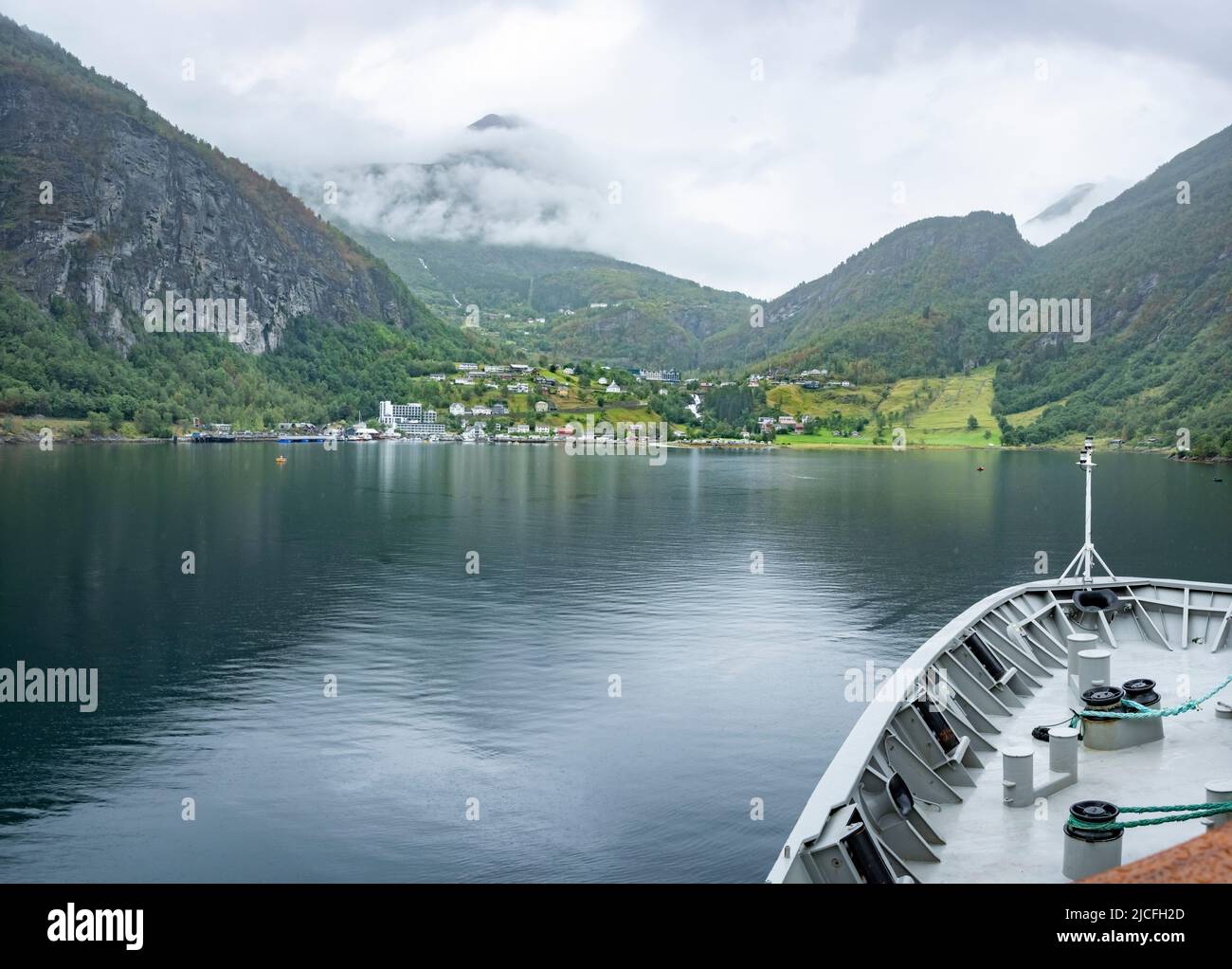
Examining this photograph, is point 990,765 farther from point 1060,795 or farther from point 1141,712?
point 1141,712

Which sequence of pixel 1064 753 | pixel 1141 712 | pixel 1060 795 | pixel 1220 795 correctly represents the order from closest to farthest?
pixel 1220 795, pixel 1060 795, pixel 1064 753, pixel 1141 712

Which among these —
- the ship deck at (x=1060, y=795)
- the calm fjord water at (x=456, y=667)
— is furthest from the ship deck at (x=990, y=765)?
the calm fjord water at (x=456, y=667)

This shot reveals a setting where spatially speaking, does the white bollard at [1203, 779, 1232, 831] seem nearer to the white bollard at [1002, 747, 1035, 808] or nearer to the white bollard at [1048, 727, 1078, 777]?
the white bollard at [1002, 747, 1035, 808]

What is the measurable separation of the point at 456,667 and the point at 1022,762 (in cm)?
2261

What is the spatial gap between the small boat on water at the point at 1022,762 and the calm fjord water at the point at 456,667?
5.28 metres

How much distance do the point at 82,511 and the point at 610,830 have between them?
68768 mm

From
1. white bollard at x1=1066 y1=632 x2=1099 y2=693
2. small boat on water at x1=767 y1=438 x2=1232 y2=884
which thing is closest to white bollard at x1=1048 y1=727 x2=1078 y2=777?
small boat on water at x1=767 y1=438 x2=1232 y2=884

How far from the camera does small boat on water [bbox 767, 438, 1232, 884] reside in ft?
38.0

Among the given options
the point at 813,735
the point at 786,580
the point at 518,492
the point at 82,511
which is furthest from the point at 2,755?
the point at 518,492

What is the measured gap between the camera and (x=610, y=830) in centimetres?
2138

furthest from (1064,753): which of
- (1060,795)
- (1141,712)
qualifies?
(1141,712)

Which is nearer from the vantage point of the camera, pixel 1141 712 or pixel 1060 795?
pixel 1060 795

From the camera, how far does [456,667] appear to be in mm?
34156
